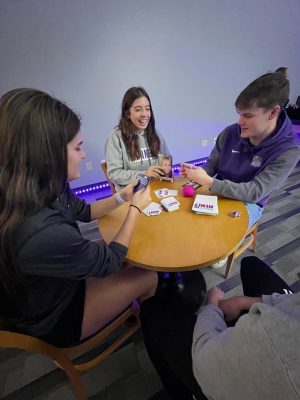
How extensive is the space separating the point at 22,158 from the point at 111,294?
698mm

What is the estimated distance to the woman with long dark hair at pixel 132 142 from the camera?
1738 millimetres

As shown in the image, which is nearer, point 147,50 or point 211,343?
point 211,343

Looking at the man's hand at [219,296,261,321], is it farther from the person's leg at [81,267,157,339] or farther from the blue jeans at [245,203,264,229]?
the blue jeans at [245,203,264,229]

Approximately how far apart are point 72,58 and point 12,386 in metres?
3.01

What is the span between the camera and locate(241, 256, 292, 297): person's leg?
97 centimetres

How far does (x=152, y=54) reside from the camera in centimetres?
276

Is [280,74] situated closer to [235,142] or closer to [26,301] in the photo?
[235,142]

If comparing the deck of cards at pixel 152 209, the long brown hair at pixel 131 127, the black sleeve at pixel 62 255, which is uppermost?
the long brown hair at pixel 131 127

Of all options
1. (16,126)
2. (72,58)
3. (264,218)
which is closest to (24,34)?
(72,58)

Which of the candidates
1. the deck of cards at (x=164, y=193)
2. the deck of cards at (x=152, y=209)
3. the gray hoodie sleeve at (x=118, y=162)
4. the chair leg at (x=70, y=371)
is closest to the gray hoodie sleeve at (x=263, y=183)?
the deck of cards at (x=164, y=193)

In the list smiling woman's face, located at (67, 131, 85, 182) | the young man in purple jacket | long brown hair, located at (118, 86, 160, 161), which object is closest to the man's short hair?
the young man in purple jacket

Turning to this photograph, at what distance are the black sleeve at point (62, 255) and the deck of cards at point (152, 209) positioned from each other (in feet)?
1.27

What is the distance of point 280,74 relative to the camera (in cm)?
120

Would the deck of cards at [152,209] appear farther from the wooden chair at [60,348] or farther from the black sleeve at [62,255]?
the wooden chair at [60,348]
